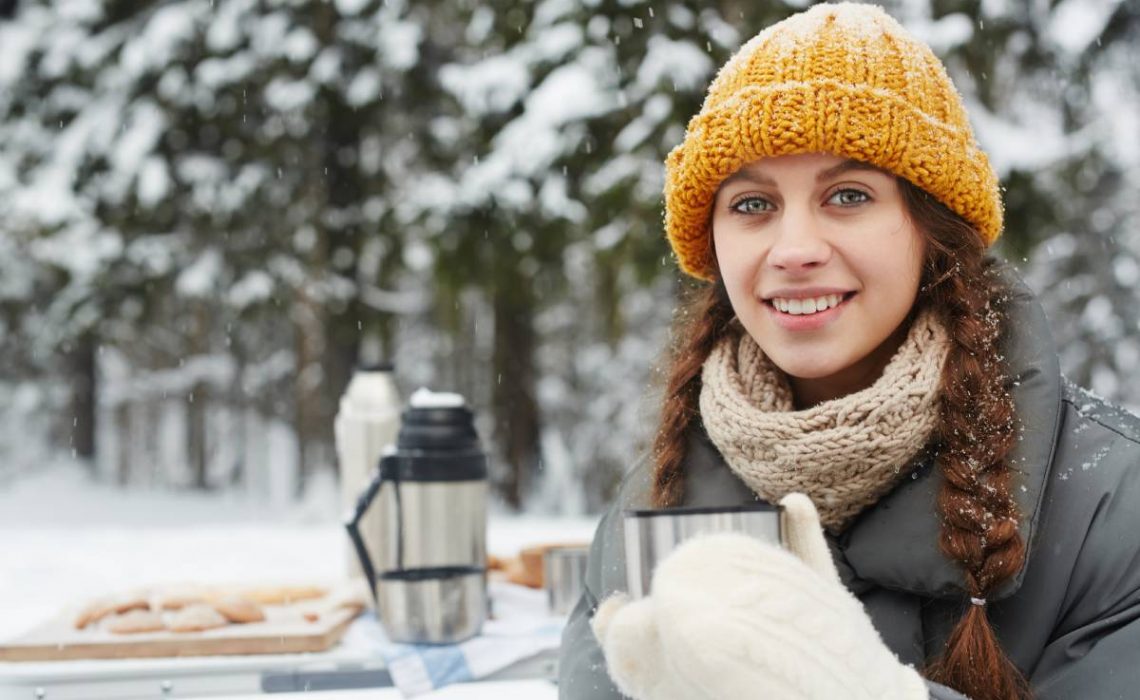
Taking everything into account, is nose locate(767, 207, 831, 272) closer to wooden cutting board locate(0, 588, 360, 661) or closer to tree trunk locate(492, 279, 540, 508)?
wooden cutting board locate(0, 588, 360, 661)

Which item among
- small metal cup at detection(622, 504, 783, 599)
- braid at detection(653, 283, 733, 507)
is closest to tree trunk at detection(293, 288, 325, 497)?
braid at detection(653, 283, 733, 507)

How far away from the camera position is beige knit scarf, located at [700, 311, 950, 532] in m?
1.12

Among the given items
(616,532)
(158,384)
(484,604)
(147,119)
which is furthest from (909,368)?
(158,384)

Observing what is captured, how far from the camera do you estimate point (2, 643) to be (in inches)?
64.4

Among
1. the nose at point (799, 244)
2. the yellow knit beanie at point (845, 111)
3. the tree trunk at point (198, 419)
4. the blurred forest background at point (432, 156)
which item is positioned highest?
the blurred forest background at point (432, 156)

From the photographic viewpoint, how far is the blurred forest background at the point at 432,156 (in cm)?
542

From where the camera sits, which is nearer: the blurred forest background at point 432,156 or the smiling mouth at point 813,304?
the smiling mouth at point 813,304

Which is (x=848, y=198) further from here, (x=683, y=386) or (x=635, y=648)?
(x=635, y=648)

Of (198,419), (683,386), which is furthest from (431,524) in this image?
(198,419)

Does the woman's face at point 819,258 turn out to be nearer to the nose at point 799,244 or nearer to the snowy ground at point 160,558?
the nose at point 799,244

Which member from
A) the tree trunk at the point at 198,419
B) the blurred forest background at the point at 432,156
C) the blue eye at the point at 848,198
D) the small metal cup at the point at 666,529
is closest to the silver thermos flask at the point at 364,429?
the blue eye at the point at 848,198

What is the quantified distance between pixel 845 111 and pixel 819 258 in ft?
0.54

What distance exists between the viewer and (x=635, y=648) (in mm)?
763

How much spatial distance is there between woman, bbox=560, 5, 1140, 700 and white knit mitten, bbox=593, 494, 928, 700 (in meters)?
0.17
